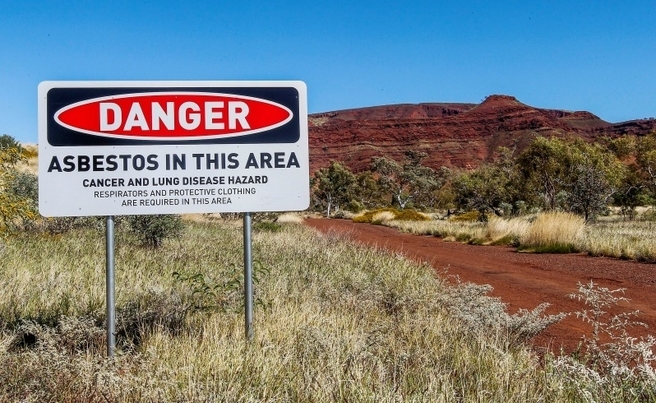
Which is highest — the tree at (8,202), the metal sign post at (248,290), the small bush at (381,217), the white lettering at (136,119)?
the white lettering at (136,119)

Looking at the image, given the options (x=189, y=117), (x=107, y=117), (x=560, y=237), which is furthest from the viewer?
(x=560, y=237)

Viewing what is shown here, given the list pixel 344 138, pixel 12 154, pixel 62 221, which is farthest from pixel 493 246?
pixel 344 138

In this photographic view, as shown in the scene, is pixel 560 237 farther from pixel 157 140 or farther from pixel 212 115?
pixel 157 140

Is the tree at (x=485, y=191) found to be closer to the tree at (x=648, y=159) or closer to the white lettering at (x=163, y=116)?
the tree at (x=648, y=159)

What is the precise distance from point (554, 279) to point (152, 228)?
27.5 ft

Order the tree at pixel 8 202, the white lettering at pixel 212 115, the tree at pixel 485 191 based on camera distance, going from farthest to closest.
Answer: the tree at pixel 485 191
the tree at pixel 8 202
the white lettering at pixel 212 115

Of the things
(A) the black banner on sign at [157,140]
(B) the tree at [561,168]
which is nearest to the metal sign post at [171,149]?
(A) the black banner on sign at [157,140]

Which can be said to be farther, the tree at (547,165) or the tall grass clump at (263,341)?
the tree at (547,165)

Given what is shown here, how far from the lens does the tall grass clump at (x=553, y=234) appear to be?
1612 cm

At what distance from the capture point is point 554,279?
10.6m

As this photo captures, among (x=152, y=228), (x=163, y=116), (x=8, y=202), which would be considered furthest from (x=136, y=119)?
(x=152, y=228)

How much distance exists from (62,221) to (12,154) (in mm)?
7939

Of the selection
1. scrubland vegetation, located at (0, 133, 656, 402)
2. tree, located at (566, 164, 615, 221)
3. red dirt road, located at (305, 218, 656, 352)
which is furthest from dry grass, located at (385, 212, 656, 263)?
scrubland vegetation, located at (0, 133, 656, 402)

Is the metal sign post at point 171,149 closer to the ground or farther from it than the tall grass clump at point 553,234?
farther from it
